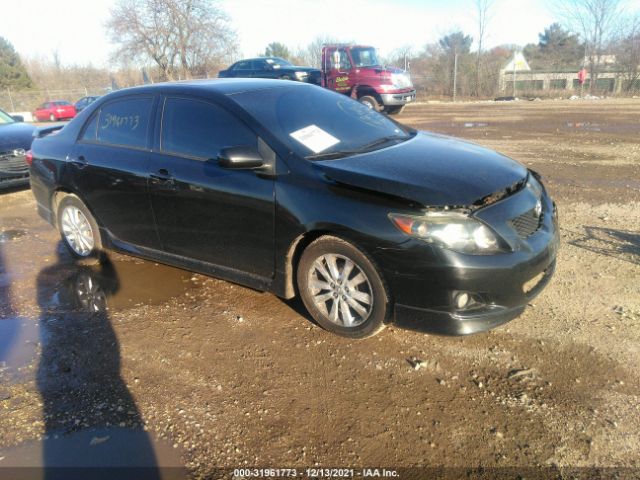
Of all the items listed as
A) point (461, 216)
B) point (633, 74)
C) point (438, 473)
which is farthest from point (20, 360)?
point (633, 74)

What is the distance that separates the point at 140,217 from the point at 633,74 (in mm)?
29684

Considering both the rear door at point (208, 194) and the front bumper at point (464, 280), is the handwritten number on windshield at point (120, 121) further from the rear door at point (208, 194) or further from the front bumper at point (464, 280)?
the front bumper at point (464, 280)

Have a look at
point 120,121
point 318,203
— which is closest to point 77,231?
point 120,121

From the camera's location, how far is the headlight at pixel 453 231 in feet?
9.30

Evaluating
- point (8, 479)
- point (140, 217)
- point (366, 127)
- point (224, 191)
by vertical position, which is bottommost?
point (8, 479)

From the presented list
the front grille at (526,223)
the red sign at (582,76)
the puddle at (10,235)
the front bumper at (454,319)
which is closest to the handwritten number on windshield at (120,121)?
the puddle at (10,235)

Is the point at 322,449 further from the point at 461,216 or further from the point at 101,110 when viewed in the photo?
the point at 101,110

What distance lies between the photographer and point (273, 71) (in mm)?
17859

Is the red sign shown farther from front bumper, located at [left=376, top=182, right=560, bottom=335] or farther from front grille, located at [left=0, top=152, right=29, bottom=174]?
front bumper, located at [left=376, top=182, right=560, bottom=335]

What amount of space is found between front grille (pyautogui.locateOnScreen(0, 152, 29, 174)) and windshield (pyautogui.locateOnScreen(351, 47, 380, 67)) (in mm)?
11580

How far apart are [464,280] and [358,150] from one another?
4.45ft

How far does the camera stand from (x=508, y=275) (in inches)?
113

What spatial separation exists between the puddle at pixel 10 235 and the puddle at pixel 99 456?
4191mm

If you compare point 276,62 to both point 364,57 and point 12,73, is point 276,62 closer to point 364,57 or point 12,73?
point 364,57
